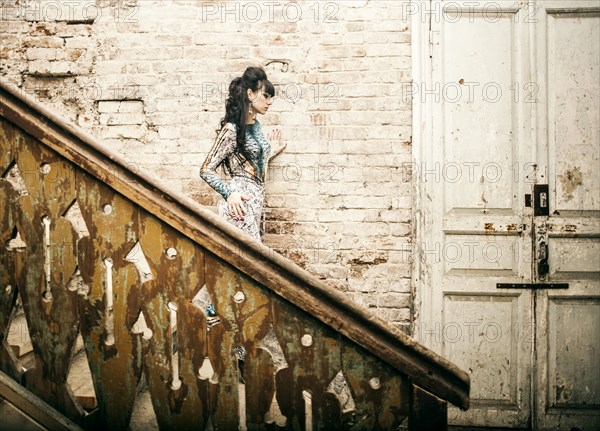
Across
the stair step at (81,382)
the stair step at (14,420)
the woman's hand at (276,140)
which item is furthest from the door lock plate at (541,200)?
the stair step at (14,420)

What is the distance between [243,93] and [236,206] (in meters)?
0.79

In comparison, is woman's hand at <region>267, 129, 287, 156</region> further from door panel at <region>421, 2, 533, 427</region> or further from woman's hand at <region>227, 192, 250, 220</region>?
door panel at <region>421, 2, 533, 427</region>

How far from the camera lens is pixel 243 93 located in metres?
2.90

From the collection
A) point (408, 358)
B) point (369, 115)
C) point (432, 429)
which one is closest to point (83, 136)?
point (408, 358)

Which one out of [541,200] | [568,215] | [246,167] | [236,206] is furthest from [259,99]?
[568,215]

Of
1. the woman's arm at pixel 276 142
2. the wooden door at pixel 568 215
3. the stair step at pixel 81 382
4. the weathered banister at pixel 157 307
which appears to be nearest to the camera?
the weathered banister at pixel 157 307

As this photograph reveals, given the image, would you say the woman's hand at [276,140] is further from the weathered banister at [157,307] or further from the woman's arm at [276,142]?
the weathered banister at [157,307]

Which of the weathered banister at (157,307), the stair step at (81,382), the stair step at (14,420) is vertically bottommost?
the stair step at (81,382)

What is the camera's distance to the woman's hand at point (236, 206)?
2.73 meters

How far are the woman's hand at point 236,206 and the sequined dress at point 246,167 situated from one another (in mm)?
53

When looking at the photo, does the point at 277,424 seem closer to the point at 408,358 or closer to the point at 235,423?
the point at 235,423

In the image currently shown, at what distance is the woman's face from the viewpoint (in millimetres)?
2912

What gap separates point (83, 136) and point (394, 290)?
7.66 feet

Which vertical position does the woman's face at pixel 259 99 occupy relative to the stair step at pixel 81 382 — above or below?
above
